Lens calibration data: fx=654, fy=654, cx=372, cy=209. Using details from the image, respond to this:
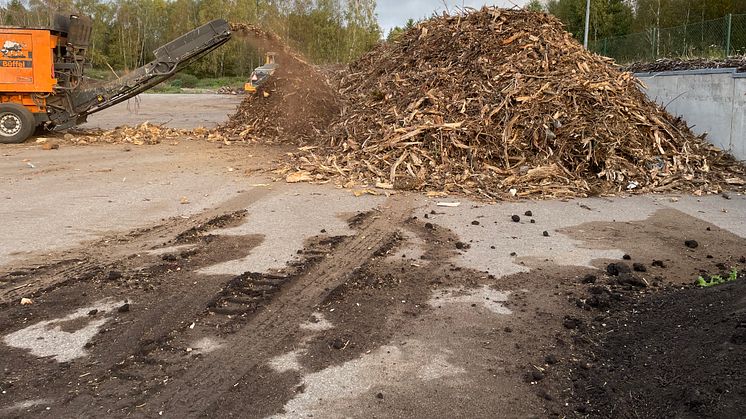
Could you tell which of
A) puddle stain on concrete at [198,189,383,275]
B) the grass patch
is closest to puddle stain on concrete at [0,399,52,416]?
puddle stain on concrete at [198,189,383,275]

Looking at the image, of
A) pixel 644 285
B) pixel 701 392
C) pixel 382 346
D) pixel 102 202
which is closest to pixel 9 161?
pixel 102 202

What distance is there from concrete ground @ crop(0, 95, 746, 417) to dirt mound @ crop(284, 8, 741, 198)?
1038 mm

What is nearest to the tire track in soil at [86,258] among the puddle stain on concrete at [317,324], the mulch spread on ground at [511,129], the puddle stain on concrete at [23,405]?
the puddle stain on concrete at [23,405]

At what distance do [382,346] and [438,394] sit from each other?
85 centimetres

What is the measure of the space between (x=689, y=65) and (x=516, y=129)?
746cm

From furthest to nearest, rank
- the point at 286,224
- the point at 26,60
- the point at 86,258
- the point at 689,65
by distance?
the point at 689,65 < the point at 26,60 < the point at 286,224 < the point at 86,258

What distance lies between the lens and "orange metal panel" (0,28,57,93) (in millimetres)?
15836

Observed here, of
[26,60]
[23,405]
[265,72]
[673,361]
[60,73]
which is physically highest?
[265,72]

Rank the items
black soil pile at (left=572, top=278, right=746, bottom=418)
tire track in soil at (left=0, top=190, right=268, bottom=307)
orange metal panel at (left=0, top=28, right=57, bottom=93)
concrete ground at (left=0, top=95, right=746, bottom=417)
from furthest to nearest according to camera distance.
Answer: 1. orange metal panel at (left=0, top=28, right=57, bottom=93)
2. tire track in soil at (left=0, top=190, right=268, bottom=307)
3. concrete ground at (left=0, top=95, right=746, bottom=417)
4. black soil pile at (left=572, top=278, right=746, bottom=418)

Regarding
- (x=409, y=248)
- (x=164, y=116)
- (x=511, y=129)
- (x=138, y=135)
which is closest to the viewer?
(x=409, y=248)

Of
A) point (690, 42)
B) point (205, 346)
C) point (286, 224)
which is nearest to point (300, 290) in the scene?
point (205, 346)

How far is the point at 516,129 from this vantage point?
1241cm

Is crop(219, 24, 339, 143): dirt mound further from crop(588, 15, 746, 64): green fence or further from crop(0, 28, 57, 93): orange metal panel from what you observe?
crop(588, 15, 746, 64): green fence

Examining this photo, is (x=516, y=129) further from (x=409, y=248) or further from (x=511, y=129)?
(x=409, y=248)
